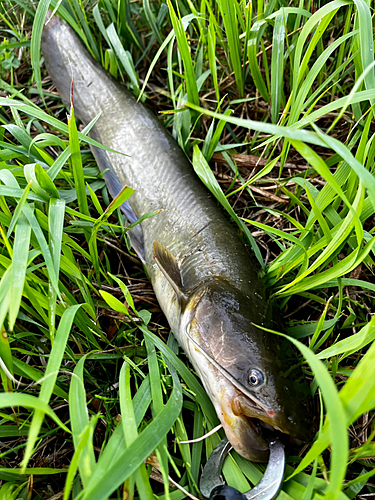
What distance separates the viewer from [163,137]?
9.10 feet

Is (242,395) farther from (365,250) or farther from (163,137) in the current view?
(163,137)

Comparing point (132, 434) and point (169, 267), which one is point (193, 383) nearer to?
point (132, 434)

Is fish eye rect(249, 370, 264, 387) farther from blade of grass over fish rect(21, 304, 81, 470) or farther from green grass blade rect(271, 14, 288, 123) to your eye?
green grass blade rect(271, 14, 288, 123)

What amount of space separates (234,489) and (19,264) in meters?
1.27

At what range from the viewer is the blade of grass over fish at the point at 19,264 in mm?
1402

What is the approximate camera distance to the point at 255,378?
1.71 m

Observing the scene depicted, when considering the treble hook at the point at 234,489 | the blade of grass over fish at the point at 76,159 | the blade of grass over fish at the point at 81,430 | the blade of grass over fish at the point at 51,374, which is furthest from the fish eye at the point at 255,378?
the blade of grass over fish at the point at 76,159

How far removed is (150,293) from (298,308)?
3.03 feet

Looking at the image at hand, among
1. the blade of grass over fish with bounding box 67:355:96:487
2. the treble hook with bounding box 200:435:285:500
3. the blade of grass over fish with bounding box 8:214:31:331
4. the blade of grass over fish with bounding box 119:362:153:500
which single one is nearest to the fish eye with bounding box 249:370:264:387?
the treble hook with bounding box 200:435:285:500

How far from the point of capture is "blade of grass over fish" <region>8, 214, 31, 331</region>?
140cm

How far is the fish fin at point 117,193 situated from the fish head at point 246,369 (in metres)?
0.67

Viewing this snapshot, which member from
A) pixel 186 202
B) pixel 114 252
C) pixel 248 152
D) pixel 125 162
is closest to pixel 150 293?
pixel 114 252

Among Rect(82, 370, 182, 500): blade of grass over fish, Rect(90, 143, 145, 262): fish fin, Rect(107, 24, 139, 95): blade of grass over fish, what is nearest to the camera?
Rect(82, 370, 182, 500): blade of grass over fish

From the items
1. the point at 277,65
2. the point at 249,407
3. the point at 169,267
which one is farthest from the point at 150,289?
the point at 277,65
